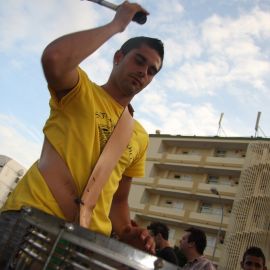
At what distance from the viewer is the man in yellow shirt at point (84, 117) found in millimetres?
1287

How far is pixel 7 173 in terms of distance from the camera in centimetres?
6850

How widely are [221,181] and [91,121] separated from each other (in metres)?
36.6

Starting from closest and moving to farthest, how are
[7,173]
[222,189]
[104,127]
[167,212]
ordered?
[104,127] < [222,189] < [167,212] < [7,173]

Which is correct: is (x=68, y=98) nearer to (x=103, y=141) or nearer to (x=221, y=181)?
(x=103, y=141)

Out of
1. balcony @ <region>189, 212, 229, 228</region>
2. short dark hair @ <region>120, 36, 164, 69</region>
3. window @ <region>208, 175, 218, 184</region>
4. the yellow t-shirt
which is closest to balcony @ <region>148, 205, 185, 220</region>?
balcony @ <region>189, 212, 229, 228</region>

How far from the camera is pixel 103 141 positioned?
162 centimetres

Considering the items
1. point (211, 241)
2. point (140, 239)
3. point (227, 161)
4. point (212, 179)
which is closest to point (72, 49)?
point (140, 239)

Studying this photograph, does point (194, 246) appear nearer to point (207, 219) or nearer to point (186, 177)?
point (207, 219)

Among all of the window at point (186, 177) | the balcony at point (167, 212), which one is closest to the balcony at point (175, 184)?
the window at point (186, 177)

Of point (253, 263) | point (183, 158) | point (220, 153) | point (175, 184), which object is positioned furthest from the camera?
point (183, 158)

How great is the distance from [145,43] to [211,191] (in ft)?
108

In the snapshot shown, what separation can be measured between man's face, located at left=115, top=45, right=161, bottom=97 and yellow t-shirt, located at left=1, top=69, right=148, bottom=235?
126mm

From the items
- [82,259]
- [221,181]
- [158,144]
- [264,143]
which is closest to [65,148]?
[82,259]

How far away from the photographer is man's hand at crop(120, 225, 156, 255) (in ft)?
4.41
